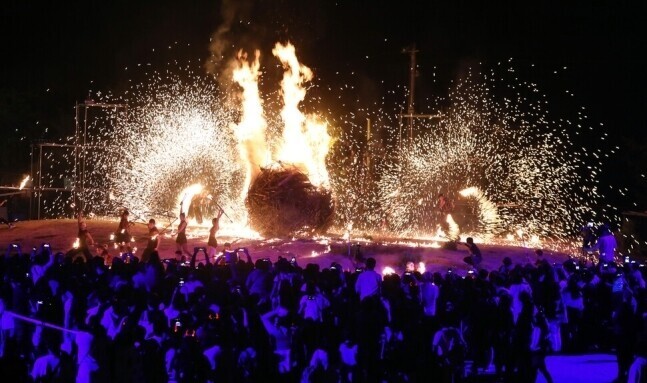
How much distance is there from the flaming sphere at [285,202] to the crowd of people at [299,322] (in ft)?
21.7

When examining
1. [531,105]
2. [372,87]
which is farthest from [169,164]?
[531,105]

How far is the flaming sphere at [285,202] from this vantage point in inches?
738

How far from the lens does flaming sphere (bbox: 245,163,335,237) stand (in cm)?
1875

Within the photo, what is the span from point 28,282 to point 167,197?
716 inches

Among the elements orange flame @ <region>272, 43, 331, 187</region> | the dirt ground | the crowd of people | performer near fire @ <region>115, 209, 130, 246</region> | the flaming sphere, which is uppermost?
orange flame @ <region>272, 43, 331, 187</region>

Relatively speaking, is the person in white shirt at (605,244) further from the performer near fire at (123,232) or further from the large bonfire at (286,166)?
the performer near fire at (123,232)

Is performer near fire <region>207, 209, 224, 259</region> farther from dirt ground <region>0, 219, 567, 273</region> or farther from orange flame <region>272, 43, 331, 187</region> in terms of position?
orange flame <region>272, 43, 331, 187</region>

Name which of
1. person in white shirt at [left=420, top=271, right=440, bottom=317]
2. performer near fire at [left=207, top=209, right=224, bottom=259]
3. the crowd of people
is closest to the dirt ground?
performer near fire at [left=207, top=209, right=224, bottom=259]

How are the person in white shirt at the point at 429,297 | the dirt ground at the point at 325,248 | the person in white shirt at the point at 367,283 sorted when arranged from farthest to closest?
the dirt ground at the point at 325,248
the person in white shirt at the point at 367,283
the person in white shirt at the point at 429,297

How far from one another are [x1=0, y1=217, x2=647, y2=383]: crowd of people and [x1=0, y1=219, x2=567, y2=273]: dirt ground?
4.43 m

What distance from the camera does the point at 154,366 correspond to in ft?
23.3

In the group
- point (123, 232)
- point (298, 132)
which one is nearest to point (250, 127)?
point (298, 132)

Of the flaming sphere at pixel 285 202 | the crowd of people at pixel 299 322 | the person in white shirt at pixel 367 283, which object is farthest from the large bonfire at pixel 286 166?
the person in white shirt at pixel 367 283

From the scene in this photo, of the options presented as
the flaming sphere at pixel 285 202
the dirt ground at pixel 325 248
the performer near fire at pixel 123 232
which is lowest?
the dirt ground at pixel 325 248
